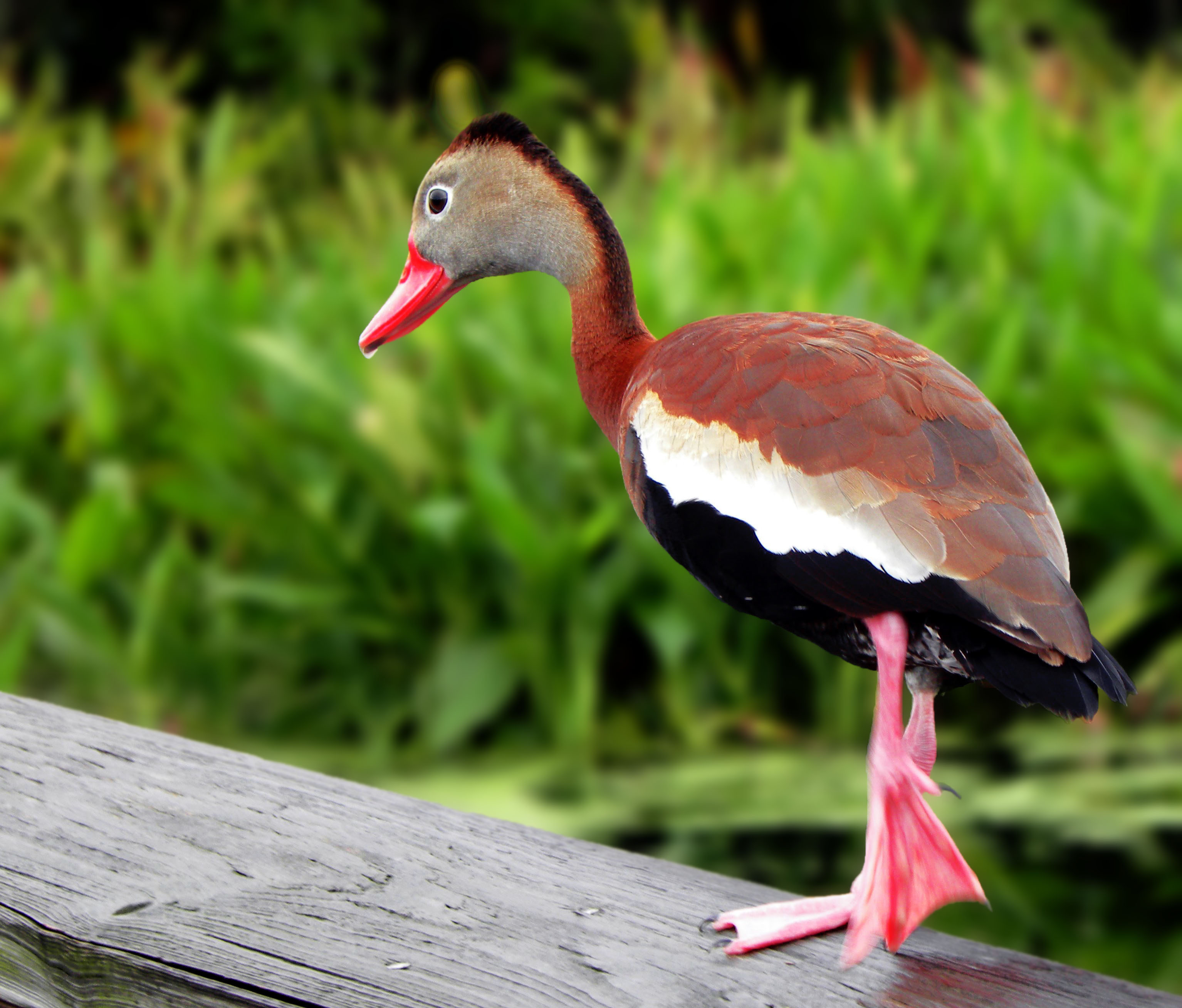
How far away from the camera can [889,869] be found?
38.9 inches

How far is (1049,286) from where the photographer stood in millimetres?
2893

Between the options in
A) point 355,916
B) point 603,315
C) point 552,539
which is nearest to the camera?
point 355,916

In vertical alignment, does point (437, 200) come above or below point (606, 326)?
above

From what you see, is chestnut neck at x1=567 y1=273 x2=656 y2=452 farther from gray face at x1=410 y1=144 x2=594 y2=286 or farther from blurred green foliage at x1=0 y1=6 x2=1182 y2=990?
blurred green foliage at x1=0 y1=6 x2=1182 y2=990

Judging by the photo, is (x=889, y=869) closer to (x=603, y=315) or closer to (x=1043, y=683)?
(x=1043, y=683)

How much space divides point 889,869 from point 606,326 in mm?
507

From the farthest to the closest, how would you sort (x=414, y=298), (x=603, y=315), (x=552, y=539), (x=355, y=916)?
1. (x=552, y=539)
2. (x=414, y=298)
3. (x=603, y=315)
4. (x=355, y=916)

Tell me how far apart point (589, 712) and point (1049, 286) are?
1320mm

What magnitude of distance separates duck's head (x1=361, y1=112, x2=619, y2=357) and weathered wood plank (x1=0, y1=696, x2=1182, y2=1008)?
431 millimetres

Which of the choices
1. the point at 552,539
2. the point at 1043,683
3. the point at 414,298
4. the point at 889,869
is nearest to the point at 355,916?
the point at 889,869

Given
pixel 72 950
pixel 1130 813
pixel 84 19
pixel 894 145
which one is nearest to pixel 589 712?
pixel 1130 813

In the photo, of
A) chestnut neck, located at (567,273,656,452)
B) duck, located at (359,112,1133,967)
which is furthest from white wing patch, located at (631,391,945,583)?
chestnut neck, located at (567,273,656,452)

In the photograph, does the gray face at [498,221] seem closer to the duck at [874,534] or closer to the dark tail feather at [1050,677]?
→ the duck at [874,534]

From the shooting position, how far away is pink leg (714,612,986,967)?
95 centimetres
